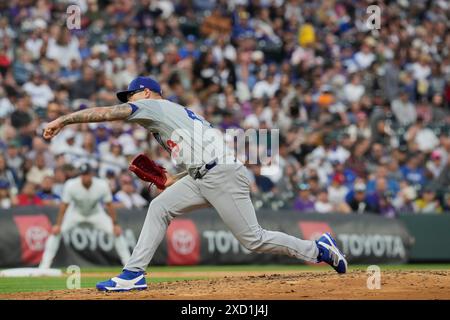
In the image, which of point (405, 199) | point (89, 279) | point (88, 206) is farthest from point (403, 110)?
point (89, 279)

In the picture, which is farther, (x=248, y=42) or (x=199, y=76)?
(x=248, y=42)

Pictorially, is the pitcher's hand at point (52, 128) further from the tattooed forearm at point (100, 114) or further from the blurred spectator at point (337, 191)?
the blurred spectator at point (337, 191)

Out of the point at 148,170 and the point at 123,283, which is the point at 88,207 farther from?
the point at 123,283

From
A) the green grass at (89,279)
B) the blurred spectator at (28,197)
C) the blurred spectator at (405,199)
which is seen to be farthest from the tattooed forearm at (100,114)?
the blurred spectator at (405,199)
